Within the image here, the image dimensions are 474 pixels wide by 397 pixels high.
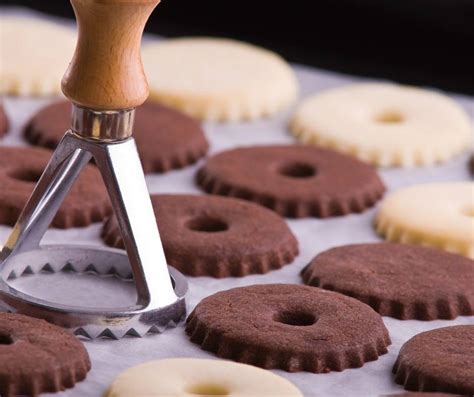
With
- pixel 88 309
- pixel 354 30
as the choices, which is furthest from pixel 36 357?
pixel 354 30

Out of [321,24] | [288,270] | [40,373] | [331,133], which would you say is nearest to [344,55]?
[321,24]

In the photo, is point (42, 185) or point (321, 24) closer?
point (42, 185)

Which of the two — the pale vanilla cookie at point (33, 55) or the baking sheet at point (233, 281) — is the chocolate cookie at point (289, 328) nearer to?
the baking sheet at point (233, 281)

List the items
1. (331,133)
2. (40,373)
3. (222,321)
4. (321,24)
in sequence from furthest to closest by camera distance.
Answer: (321,24) → (331,133) → (222,321) → (40,373)

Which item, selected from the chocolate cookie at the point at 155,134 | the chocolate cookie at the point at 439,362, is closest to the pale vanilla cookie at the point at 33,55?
the chocolate cookie at the point at 155,134

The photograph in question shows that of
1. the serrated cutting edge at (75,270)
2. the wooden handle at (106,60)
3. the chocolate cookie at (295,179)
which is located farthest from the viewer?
the chocolate cookie at (295,179)

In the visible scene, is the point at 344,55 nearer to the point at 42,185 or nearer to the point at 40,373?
the point at 42,185
